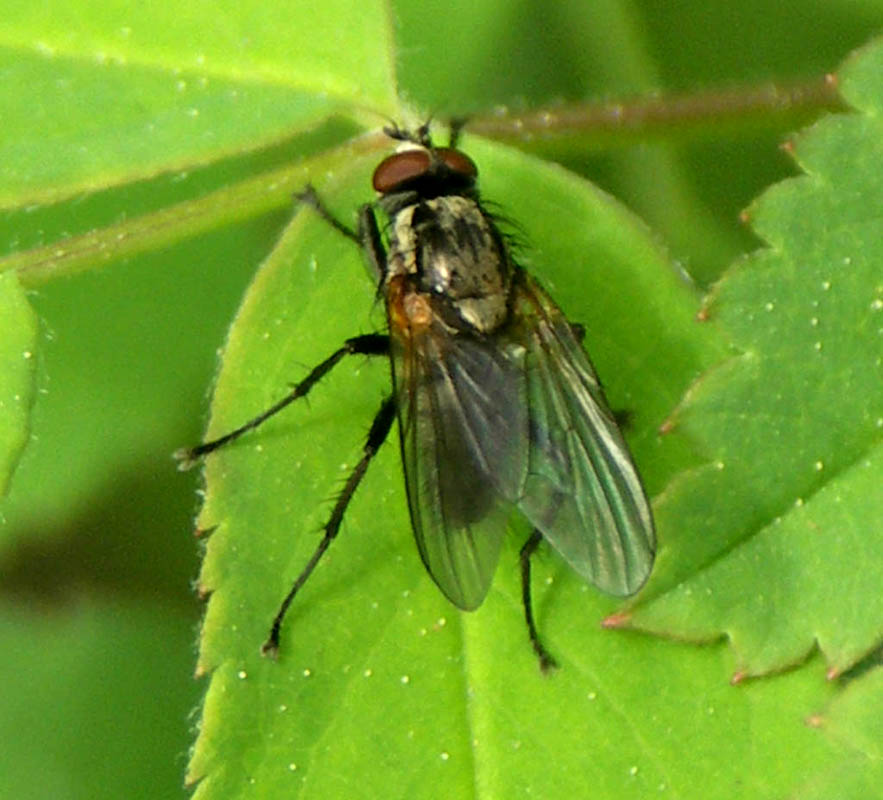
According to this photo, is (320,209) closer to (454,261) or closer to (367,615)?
(454,261)

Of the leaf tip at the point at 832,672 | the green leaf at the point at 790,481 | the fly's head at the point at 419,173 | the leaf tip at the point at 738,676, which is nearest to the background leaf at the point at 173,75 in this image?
the fly's head at the point at 419,173

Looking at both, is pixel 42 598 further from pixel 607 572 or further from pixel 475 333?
pixel 607 572

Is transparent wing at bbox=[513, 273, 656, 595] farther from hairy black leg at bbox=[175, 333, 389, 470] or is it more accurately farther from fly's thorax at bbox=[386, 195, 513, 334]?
hairy black leg at bbox=[175, 333, 389, 470]

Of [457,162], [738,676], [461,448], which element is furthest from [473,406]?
[738,676]

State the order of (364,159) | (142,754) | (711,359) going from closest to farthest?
(711,359) → (364,159) → (142,754)

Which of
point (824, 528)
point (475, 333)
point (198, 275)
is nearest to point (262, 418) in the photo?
point (475, 333)

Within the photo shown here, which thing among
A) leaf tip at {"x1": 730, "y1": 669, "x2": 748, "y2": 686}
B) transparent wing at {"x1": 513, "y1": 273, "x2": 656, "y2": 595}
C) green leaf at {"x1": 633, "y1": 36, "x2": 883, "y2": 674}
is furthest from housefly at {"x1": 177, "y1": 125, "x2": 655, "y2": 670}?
leaf tip at {"x1": 730, "y1": 669, "x2": 748, "y2": 686}
